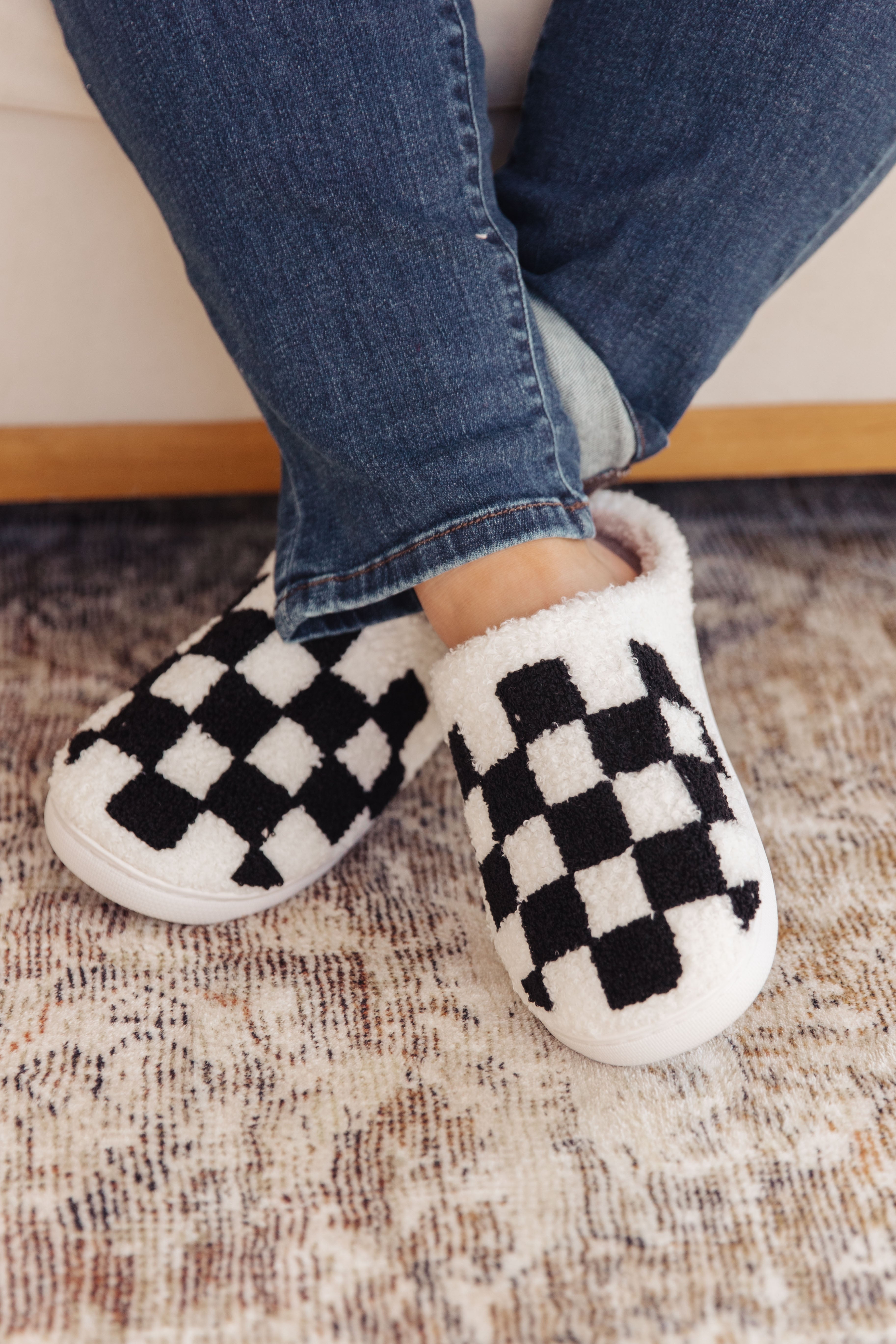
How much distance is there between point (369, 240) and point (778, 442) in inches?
14.6

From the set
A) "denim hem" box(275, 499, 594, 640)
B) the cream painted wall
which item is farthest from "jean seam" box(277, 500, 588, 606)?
the cream painted wall

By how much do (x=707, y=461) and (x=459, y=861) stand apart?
0.34 meters

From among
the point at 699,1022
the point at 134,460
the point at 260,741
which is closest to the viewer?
the point at 699,1022

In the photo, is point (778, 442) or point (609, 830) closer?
point (609, 830)

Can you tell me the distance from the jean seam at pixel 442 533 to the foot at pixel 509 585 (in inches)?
0.6

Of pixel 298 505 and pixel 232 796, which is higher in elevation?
pixel 298 505

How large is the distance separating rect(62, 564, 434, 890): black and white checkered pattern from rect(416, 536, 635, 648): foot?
85mm

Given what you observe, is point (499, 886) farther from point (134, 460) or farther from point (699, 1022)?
point (134, 460)

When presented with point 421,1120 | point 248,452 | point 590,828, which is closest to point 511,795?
point 590,828

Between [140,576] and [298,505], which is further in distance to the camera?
[140,576]

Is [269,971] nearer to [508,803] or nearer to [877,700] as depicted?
[508,803]

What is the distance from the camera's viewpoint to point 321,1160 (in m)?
0.38

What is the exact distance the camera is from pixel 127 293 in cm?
56

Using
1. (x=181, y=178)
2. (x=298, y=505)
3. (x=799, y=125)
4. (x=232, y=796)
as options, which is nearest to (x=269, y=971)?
(x=232, y=796)
